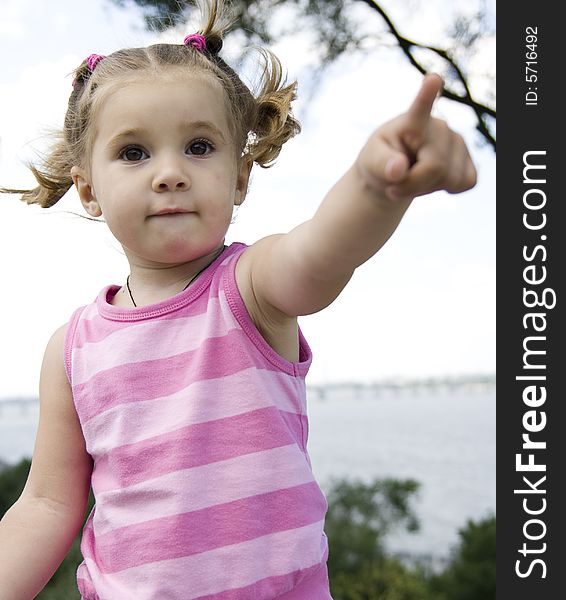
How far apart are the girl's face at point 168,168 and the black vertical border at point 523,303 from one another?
4.45ft

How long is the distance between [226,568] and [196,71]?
2.15 feet

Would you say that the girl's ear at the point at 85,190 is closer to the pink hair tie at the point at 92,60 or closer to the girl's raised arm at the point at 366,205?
the pink hair tie at the point at 92,60

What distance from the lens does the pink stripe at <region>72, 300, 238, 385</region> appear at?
114 centimetres

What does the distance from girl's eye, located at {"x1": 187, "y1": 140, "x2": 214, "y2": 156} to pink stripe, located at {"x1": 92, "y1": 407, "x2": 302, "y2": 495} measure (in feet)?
1.14

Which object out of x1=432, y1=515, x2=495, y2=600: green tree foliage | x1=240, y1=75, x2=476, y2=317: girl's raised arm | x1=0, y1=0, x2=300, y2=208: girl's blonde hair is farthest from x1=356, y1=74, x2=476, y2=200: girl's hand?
x1=432, y1=515, x2=495, y2=600: green tree foliage

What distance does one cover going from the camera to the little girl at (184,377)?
1.10 m

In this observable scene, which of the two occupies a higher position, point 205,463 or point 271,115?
point 271,115

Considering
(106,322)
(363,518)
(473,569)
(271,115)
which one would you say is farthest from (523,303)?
(363,518)

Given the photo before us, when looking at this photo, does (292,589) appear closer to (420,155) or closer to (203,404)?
(203,404)

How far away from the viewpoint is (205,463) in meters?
1.11

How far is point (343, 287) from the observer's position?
3.21 ft

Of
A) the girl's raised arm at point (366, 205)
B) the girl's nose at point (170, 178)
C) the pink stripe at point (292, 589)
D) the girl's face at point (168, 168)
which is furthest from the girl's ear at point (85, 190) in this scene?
the pink stripe at point (292, 589)

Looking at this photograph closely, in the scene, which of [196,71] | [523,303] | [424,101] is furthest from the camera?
[523,303]

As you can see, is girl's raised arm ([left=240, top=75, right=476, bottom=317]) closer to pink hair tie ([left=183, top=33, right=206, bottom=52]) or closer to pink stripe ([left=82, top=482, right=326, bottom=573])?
pink stripe ([left=82, top=482, right=326, bottom=573])
